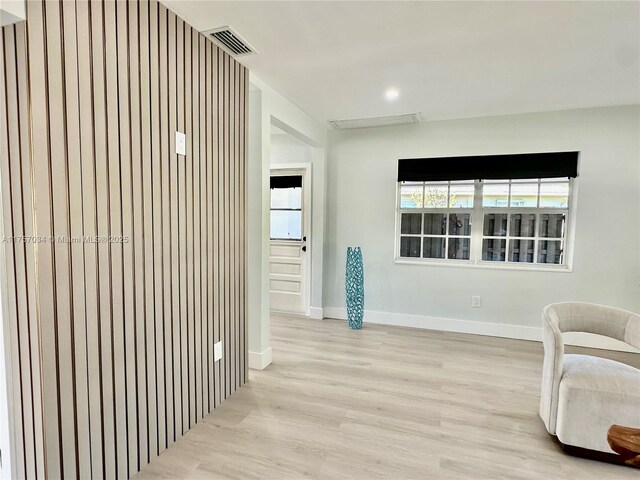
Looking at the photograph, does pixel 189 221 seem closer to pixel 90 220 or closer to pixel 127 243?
pixel 127 243

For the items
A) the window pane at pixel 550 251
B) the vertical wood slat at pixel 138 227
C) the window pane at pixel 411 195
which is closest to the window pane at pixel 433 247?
the window pane at pixel 411 195

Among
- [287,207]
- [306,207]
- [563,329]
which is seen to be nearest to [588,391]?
[563,329]

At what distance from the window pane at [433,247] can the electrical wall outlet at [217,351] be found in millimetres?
2825

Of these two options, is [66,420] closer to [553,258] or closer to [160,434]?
[160,434]

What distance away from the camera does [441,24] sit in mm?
2016

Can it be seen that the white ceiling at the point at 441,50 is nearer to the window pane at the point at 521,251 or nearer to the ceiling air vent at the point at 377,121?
the ceiling air vent at the point at 377,121

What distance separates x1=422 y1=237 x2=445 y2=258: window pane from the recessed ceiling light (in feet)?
6.00

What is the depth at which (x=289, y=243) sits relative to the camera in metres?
4.81

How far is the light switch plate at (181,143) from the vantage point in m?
1.95

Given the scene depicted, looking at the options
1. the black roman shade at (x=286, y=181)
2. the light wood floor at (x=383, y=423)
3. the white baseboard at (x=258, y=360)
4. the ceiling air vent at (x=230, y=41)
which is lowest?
the light wood floor at (x=383, y=423)

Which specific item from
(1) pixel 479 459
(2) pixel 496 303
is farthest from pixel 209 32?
(2) pixel 496 303

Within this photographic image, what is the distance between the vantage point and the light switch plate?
6.40 ft

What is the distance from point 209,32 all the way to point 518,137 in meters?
3.33

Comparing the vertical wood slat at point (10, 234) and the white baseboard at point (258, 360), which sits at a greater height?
the vertical wood slat at point (10, 234)
